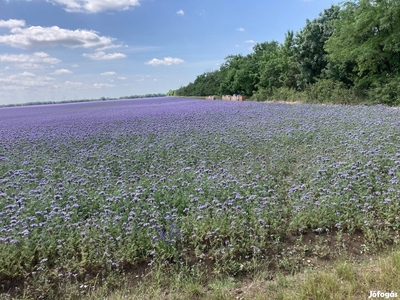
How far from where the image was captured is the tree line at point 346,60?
1759cm

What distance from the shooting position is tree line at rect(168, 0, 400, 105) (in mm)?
17594

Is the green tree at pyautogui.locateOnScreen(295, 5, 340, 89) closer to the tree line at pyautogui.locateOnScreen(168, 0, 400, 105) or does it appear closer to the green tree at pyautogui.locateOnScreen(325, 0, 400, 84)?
the tree line at pyautogui.locateOnScreen(168, 0, 400, 105)

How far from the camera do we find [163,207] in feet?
13.9

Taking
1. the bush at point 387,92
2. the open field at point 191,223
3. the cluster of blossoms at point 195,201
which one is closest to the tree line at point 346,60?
the bush at point 387,92

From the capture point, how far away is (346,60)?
20.8 metres

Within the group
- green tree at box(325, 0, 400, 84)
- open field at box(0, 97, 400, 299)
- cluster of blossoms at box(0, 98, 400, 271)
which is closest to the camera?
open field at box(0, 97, 400, 299)

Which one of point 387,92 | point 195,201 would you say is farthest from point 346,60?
point 195,201

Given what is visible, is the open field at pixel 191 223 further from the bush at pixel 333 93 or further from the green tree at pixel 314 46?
the green tree at pixel 314 46

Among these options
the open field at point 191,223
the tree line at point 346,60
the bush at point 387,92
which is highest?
the tree line at point 346,60

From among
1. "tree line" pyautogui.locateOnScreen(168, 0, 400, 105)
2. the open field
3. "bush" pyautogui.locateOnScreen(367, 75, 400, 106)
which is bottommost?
the open field

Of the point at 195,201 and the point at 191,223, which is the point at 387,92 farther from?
the point at 191,223

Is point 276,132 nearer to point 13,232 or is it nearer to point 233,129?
point 233,129

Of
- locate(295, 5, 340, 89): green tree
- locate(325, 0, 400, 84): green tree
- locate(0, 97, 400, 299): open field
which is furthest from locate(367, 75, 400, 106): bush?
locate(0, 97, 400, 299): open field

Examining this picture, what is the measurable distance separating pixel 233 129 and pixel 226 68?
150ft
